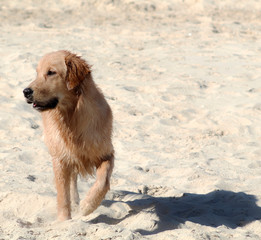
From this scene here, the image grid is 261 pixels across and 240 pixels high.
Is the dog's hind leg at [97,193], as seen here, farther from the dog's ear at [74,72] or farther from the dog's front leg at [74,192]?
the dog's ear at [74,72]

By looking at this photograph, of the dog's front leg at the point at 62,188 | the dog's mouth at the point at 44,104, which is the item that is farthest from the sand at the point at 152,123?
the dog's mouth at the point at 44,104

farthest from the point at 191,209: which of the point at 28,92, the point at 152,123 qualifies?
the point at 152,123

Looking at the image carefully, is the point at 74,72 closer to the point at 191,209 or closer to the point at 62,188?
the point at 62,188

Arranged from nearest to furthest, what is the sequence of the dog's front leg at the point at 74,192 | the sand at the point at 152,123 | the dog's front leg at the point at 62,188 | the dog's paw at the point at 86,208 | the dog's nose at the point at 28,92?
the dog's nose at the point at 28,92
the dog's paw at the point at 86,208
the dog's front leg at the point at 62,188
the sand at the point at 152,123
the dog's front leg at the point at 74,192

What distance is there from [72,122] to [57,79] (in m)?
0.41

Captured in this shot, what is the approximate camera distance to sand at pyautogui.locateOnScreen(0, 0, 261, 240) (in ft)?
15.3

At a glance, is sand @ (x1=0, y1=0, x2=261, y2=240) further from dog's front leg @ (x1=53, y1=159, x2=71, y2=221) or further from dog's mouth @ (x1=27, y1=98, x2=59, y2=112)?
dog's mouth @ (x1=27, y1=98, x2=59, y2=112)

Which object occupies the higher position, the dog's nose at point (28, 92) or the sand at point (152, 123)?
the dog's nose at point (28, 92)

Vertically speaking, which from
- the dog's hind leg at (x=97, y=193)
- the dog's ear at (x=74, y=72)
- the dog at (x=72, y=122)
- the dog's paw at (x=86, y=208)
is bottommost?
the dog's paw at (x=86, y=208)

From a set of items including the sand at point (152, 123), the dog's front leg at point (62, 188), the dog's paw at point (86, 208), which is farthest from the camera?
the sand at point (152, 123)

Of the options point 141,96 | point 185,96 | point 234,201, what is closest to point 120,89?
point 141,96

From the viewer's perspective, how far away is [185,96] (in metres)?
8.41

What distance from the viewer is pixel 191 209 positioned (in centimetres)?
504

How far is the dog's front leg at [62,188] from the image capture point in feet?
14.9
